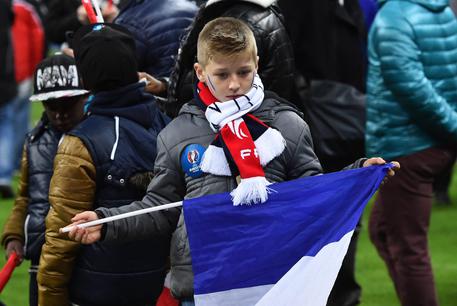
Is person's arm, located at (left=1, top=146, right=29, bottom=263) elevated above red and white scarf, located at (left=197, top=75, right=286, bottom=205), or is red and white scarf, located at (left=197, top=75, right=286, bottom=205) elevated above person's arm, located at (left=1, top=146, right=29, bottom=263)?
red and white scarf, located at (left=197, top=75, right=286, bottom=205)

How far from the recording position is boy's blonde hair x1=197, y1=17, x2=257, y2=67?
4.63 metres

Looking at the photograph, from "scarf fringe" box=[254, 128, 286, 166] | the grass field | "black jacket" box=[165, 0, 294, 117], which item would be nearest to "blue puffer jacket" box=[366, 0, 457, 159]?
A: "black jacket" box=[165, 0, 294, 117]

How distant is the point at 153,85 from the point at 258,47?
0.64 metres

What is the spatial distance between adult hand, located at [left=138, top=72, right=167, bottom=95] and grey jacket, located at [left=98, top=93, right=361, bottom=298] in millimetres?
1221

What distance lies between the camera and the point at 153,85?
6.11m

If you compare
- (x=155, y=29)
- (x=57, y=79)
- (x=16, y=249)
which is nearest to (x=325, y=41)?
(x=155, y=29)

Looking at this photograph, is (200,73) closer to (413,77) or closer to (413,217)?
(413,77)

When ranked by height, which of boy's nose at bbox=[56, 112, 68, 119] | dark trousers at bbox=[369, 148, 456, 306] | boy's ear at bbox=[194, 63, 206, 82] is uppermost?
boy's ear at bbox=[194, 63, 206, 82]

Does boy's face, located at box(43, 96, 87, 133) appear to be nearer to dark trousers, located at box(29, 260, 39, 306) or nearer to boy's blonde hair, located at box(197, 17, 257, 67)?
dark trousers, located at box(29, 260, 39, 306)

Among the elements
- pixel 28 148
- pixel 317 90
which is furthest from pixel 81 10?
pixel 28 148

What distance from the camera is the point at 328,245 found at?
4.71 metres

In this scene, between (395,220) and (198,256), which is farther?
(395,220)

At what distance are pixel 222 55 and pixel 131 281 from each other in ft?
3.83

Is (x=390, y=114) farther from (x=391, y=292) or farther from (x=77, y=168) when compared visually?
(x=77, y=168)
